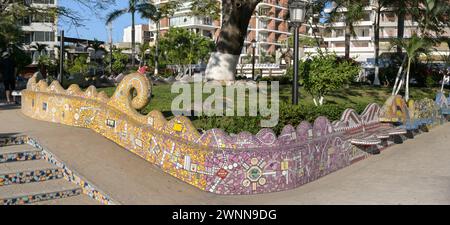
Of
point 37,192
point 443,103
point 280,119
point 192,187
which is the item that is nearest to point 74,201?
point 37,192

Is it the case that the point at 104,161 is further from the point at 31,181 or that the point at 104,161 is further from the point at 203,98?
the point at 203,98

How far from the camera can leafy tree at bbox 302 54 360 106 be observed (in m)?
12.2

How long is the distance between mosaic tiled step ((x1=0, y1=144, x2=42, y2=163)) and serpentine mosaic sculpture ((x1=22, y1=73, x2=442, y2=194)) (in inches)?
57.0

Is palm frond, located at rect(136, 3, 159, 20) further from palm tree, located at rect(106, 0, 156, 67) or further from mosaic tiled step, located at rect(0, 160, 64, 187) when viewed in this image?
mosaic tiled step, located at rect(0, 160, 64, 187)

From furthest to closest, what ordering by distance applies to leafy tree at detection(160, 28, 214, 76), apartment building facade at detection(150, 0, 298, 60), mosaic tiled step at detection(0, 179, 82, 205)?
apartment building facade at detection(150, 0, 298, 60)
leafy tree at detection(160, 28, 214, 76)
mosaic tiled step at detection(0, 179, 82, 205)

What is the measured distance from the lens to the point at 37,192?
21.5 ft

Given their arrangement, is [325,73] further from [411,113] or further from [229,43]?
[229,43]

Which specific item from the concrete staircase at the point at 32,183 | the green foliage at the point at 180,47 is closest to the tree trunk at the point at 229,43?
the concrete staircase at the point at 32,183

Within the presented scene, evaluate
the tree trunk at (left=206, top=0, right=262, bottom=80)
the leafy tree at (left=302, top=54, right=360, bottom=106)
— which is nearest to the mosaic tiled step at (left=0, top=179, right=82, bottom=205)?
the leafy tree at (left=302, top=54, right=360, bottom=106)

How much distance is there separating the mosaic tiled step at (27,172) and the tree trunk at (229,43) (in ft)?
31.1

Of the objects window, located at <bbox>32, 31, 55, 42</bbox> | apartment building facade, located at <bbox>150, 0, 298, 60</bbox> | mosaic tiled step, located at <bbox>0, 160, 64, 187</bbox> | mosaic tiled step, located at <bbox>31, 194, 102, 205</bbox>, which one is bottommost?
mosaic tiled step, located at <bbox>31, 194, 102, 205</bbox>

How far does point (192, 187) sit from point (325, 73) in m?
6.13

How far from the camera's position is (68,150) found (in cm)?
799
